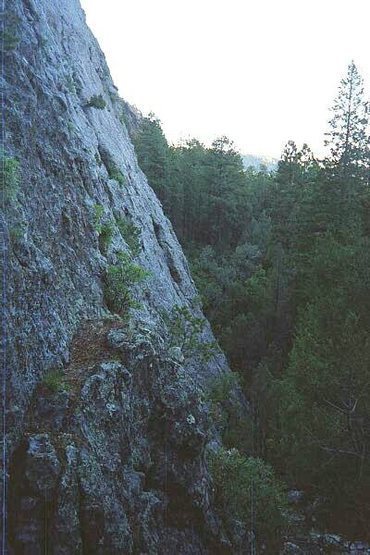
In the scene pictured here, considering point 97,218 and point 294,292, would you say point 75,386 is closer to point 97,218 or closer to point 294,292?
point 97,218

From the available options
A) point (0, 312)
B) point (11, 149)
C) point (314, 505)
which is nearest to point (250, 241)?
point (314, 505)

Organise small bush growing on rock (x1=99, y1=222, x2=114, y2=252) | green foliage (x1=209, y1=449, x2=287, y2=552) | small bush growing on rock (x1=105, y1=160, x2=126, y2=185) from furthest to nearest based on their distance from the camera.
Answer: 1. small bush growing on rock (x1=105, y1=160, x2=126, y2=185)
2. small bush growing on rock (x1=99, y1=222, x2=114, y2=252)
3. green foliage (x1=209, y1=449, x2=287, y2=552)

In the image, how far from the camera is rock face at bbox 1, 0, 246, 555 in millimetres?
9156

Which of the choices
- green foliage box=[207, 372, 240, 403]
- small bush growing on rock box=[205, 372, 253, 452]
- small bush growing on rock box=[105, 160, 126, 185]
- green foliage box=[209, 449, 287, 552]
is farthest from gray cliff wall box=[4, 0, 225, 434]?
green foliage box=[209, 449, 287, 552]

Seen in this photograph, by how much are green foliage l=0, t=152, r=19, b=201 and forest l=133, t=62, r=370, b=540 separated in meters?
8.25

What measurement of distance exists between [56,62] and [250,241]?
23393 millimetres

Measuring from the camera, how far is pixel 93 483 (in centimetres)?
955

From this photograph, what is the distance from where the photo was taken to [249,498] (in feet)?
45.4

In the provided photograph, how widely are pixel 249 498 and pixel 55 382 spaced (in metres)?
6.26

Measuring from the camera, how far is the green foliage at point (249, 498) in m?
13.4

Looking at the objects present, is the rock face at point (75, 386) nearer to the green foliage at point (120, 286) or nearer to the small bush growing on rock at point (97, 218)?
the small bush growing on rock at point (97, 218)

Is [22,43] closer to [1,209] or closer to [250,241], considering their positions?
[1,209]

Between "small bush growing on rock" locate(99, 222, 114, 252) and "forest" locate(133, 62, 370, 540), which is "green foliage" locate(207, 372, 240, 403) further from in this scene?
"small bush growing on rock" locate(99, 222, 114, 252)

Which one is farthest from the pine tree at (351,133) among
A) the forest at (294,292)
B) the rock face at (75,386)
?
the rock face at (75,386)
